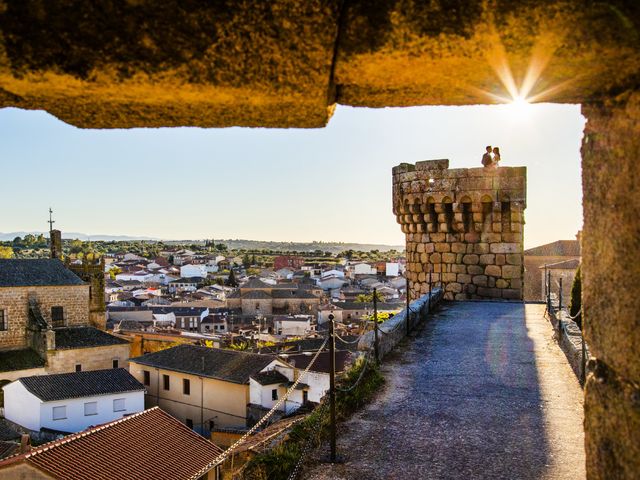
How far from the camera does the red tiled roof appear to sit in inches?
580

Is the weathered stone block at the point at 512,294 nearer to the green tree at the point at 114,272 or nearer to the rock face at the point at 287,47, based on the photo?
the rock face at the point at 287,47

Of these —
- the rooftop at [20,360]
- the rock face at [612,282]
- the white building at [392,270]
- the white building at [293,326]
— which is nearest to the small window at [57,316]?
the rooftop at [20,360]

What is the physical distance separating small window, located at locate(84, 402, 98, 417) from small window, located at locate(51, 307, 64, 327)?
8029 mm

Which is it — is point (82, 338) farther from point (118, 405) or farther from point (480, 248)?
point (480, 248)

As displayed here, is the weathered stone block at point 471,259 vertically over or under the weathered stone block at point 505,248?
under

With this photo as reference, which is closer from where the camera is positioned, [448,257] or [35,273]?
[448,257]

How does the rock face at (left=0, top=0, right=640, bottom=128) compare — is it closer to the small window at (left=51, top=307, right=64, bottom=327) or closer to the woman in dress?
the woman in dress

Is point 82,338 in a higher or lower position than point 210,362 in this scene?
higher

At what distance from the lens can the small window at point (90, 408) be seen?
28.0m

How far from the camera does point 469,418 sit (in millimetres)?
6234

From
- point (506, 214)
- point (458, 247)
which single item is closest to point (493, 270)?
point (458, 247)

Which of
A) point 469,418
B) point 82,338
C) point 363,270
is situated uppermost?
point 469,418

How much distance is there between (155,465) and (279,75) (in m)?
15.9

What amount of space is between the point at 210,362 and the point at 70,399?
6856 mm
